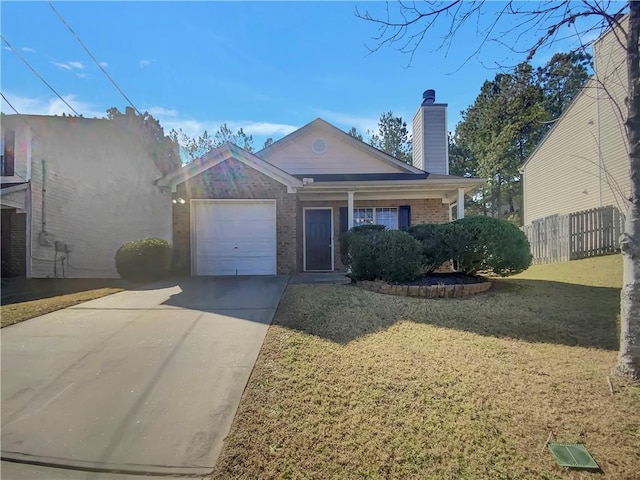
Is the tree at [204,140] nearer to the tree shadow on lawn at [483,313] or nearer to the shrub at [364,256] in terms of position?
the shrub at [364,256]

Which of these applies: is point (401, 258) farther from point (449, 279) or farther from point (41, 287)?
point (41, 287)

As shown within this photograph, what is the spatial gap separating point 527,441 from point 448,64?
3919 mm

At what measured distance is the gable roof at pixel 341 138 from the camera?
1365cm

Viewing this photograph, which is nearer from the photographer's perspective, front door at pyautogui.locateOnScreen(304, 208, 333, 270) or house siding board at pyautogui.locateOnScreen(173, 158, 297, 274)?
house siding board at pyautogui.locateOnScreen(173, 158, 297, 274)

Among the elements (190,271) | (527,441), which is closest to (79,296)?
(190,271)

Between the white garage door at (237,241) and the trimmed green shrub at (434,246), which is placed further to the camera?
the white garage door at (237,241)

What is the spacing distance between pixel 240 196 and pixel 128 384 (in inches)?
288

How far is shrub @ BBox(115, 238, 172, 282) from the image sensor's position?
34.2ft

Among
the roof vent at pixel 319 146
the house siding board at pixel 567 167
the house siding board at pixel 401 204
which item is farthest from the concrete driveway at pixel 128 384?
the house siding board at pixel 567 167

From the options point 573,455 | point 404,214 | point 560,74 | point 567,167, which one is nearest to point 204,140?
point 404,214

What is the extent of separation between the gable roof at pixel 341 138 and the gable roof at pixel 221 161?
10.3 feet

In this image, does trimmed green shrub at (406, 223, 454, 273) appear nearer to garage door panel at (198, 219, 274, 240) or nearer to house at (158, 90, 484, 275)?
house at (158, 90, 484, 275)

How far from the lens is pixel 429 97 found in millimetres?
14750

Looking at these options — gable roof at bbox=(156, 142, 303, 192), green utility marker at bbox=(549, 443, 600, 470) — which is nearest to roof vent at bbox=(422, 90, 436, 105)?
gable roof at bbox=(156, 142, 303, 192)
